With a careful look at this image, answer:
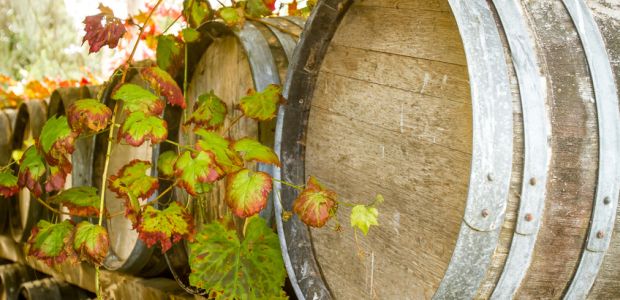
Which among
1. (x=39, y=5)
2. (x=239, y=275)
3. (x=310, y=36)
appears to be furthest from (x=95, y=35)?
(x=39, y=5)

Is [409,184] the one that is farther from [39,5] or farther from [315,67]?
[39,5]

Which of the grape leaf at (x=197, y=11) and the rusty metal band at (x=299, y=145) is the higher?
the grape leaf at (x=197, y=11)

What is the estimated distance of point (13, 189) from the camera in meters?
2.29

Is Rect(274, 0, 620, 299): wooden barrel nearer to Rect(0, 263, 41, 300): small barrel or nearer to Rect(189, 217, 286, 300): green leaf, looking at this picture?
Rect(189, 217, 286, 300): green leaf

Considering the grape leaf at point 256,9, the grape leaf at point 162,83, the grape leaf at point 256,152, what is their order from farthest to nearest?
the grape leaf at point 256,9, the grape leaf at point 162,83, the grape leaf at point 256,152

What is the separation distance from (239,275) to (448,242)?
2.40 feet

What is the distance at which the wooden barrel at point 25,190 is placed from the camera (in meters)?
3.66

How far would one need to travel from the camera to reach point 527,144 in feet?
4.08

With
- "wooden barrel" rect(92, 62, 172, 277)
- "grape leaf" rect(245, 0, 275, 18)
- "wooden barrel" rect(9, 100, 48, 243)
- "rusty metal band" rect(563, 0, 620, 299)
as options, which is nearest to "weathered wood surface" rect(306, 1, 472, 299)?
"rusty metal band" rect(563, 0, 620, 299)

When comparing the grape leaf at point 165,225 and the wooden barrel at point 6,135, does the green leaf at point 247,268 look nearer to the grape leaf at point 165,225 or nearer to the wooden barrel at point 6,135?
the grape leaf at point 165,225

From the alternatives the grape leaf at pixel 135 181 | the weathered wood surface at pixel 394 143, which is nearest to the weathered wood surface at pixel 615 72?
the weathered wood surface at pixel 394 143

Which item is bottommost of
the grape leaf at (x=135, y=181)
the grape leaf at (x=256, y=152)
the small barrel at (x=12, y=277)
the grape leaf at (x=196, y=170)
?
the small barrel at (x=12, y=277)

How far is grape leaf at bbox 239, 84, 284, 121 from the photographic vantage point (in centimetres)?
191

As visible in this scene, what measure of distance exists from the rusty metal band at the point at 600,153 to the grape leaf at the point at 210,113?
1146 millimetres
